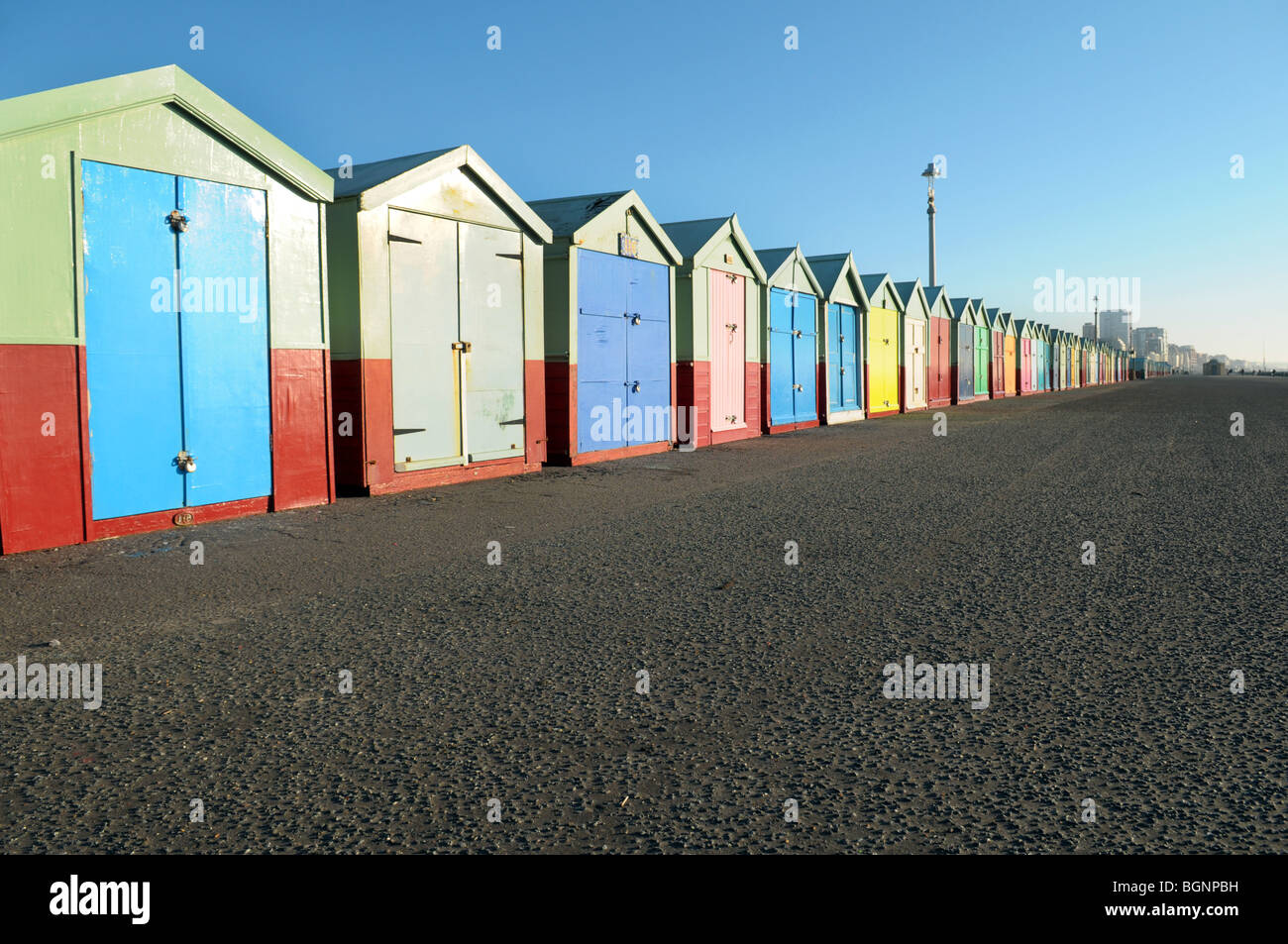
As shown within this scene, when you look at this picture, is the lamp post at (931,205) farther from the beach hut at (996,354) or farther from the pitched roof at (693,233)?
the pitched roof at (693,233)

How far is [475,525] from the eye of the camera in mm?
7895

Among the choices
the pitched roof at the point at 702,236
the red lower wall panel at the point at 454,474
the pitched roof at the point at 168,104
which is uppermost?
the pitched roof at the point at 702,236

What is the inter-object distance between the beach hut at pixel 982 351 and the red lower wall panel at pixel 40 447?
3520 cm

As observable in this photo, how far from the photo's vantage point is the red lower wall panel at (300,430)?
8820 mm

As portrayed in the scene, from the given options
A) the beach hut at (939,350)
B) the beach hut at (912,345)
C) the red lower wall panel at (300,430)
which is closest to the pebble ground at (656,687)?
the red lower wall panel at (300,430)

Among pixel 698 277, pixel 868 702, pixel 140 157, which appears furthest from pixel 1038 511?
pixel 698 277

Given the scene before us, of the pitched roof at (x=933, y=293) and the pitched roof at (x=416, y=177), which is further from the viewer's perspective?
the pitched roof at (x=933, y=293)

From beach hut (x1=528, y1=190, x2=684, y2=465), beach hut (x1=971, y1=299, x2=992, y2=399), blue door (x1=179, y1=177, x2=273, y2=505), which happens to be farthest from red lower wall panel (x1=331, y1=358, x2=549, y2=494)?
Result: beach hut (x1=971, y1=299, x2=992, y2=399)

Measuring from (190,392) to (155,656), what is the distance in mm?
4379

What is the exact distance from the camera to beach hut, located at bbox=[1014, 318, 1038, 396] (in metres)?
Result: 46.6

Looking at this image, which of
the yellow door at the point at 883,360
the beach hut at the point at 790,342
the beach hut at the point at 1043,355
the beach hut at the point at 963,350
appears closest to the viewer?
the beach hut at the point at 790,342

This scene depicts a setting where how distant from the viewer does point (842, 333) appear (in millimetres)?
23688

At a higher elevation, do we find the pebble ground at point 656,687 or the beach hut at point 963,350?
the beach hut at point 963,350

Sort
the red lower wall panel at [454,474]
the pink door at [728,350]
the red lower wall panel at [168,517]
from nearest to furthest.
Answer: the red lower wall panel at [168,517]
the red lower wall panel at [454,474]
the pink door at [728,350]
